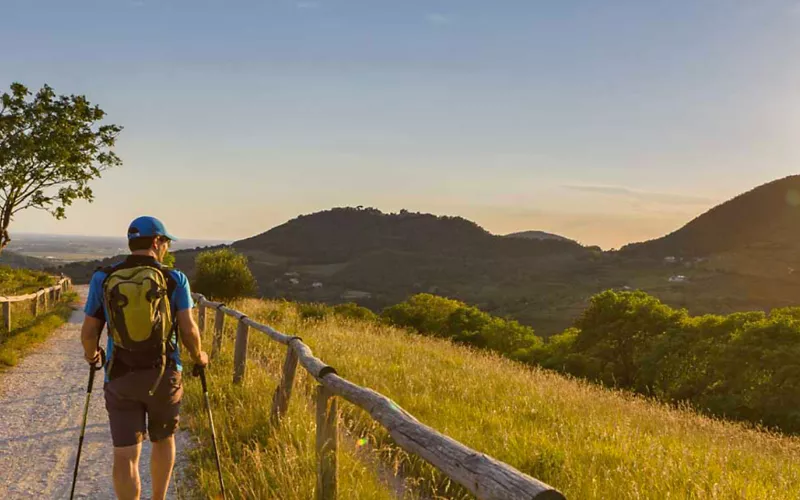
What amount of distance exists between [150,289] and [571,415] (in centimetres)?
677

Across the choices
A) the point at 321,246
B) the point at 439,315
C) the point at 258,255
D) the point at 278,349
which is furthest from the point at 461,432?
the point at 321,246

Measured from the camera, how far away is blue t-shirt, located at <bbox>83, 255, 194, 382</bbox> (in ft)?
13.2

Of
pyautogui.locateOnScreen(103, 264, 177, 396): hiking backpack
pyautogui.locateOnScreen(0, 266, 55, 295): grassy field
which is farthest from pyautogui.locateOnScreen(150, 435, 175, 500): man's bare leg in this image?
pyautogui.locateOnScreen(0, 266, 55, 295): grassy field

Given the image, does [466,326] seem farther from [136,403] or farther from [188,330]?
[136,403]

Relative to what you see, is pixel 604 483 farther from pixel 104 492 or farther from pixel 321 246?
pixel 321 246

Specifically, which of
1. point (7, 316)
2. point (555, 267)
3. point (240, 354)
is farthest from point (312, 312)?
point (555, 267)

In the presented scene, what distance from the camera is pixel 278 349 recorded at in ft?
39.1

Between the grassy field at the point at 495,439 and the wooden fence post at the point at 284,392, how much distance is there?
5.4 inches

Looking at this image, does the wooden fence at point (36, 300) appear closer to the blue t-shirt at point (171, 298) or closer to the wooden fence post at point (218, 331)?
the wooden fence post at point (218, 331)

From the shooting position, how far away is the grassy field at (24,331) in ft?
38.8

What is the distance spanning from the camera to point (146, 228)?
412 centimetres

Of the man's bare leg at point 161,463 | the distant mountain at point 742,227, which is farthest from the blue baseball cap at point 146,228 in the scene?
the distant mountain at point 742,227

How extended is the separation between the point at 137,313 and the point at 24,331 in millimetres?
13913

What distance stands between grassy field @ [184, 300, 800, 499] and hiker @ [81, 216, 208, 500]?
3.27 feet
